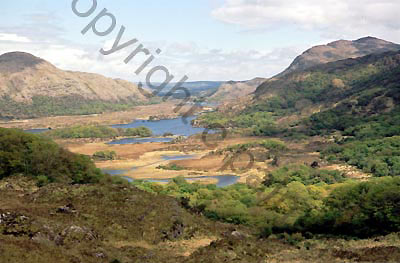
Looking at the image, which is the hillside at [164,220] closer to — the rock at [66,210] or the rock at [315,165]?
the rock at [66,210]

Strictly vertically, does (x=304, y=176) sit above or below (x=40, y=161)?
below

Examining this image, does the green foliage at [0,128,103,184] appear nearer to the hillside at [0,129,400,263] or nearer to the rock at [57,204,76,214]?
the hillside at [0,129,400,263]

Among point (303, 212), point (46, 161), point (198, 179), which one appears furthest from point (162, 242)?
point (198, 179)

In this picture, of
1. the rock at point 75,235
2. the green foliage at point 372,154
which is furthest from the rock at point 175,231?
the green foliage at point 372,154

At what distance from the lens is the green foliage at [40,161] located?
64.2 m

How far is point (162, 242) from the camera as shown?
4150cm

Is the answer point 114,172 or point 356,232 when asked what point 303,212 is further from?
point 114,172

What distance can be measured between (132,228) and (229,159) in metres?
103

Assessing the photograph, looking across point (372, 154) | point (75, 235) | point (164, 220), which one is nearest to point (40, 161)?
point (164, 220)

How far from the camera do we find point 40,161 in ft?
216

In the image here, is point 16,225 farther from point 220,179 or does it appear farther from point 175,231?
point 220,179

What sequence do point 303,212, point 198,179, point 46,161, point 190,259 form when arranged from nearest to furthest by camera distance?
point 190,259, point 303,212, point 46,161, point 198,179

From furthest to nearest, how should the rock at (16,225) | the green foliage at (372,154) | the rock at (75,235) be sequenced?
1. the green foliage at (372,154)
2. the rock at (75,235)
3. the rock at (16,225)

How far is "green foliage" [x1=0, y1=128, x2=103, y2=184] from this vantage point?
6425cm
